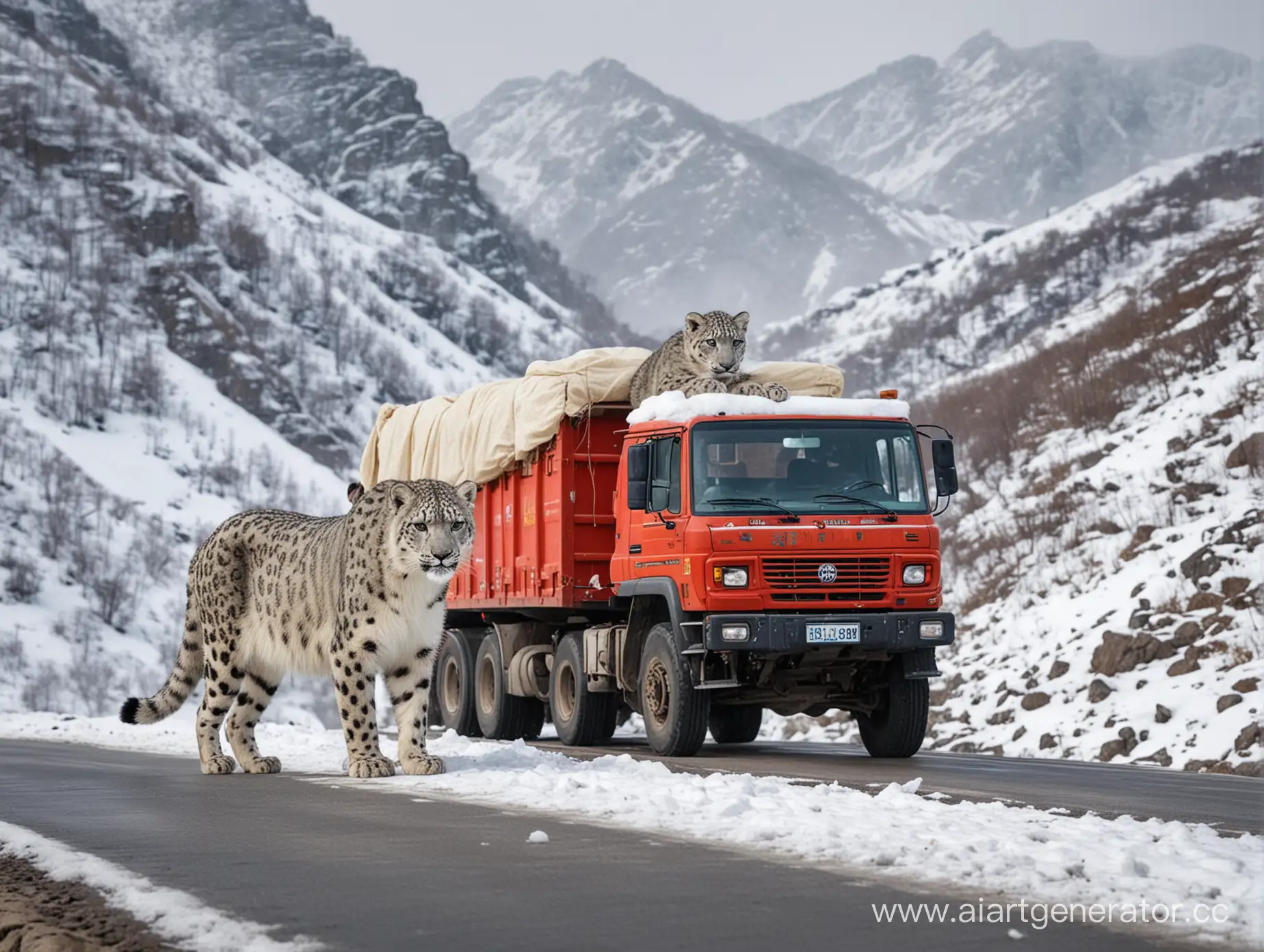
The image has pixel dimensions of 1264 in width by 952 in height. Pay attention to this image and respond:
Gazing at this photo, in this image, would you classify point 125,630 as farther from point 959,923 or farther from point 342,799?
point 959,923

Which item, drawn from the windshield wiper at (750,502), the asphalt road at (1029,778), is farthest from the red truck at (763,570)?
the asphalt road at (1029,778)

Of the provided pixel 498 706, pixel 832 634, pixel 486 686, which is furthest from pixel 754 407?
pixel 486 686

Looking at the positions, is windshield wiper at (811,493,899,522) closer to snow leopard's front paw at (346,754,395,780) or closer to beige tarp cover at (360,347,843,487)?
beige tarp cover at (360,347,843,487)

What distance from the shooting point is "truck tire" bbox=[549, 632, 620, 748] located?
58.3 feet

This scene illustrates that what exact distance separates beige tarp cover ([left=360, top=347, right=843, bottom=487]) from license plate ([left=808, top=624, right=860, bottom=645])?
126 inches

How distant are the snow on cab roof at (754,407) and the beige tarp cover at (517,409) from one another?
3.45 feet

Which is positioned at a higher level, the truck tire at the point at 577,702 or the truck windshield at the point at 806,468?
the truck windshield at the point at 806,468

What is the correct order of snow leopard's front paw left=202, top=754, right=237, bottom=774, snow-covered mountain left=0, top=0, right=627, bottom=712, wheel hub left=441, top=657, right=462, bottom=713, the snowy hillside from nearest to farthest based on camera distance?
snow leopard's front paw left=202, top=754, right=237, bottom=774 → the snowy hillside → wheel hub left=441, top=657, right=462, bottom=713 → snow-covered mountain left=0, top=0, right=627, bottom=712

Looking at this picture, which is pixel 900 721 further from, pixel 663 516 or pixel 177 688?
pixel 177 688

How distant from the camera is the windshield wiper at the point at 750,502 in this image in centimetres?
1501

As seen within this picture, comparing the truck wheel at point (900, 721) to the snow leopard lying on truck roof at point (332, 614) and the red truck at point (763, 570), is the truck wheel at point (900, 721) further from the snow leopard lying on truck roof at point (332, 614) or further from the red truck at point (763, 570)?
the snow leopard lying on truck roof at point (332, 614)

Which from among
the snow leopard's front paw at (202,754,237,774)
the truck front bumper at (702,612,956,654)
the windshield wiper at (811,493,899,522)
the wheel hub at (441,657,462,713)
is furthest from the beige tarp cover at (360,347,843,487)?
the snow leopard's front paw at (202,754,237,774)

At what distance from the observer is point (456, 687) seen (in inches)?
861

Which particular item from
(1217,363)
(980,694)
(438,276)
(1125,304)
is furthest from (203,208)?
(980,694)
